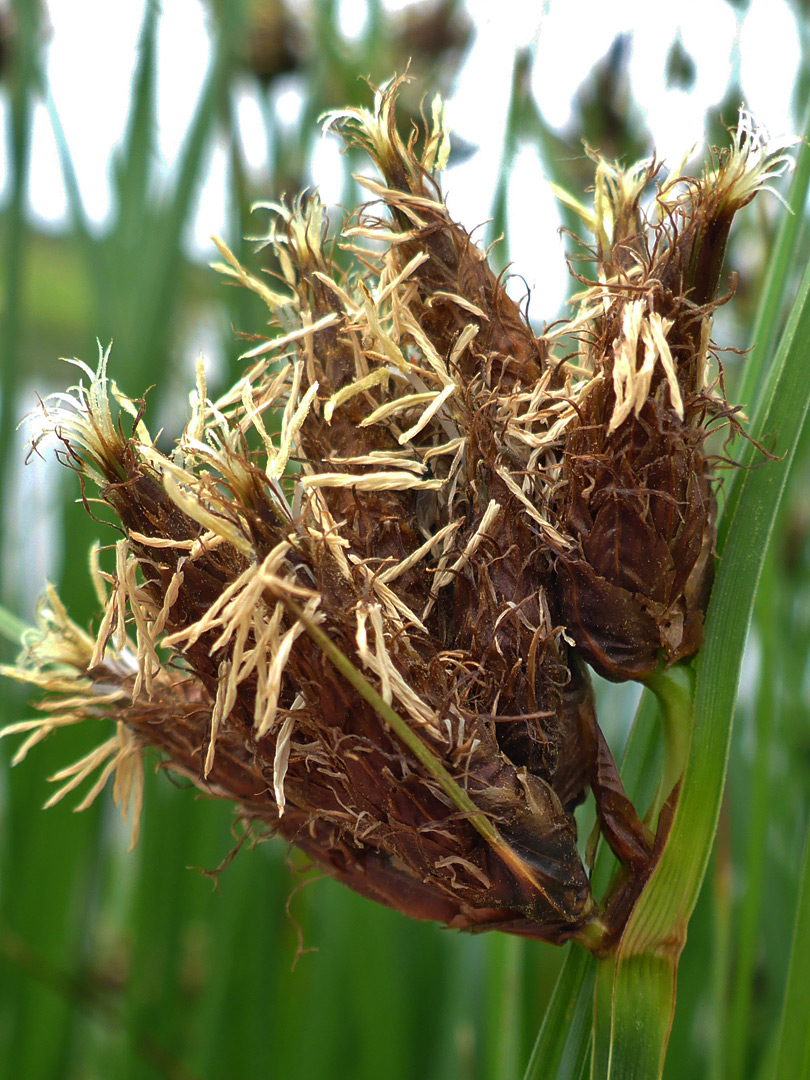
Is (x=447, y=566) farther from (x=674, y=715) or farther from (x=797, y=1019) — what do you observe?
(x=797, y=1019)

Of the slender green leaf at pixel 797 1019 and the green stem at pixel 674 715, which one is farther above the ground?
the green stem at pixel 674 715

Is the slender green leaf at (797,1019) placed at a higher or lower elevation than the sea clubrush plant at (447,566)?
lower

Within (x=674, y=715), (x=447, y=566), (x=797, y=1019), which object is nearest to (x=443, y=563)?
(x=447, y=566)

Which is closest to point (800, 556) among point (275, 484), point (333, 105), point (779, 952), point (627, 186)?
point (779, 952)

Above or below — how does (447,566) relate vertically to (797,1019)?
above

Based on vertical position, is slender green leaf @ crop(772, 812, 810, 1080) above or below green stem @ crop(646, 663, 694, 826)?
below

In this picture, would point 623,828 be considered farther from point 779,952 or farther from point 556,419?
point 779,952

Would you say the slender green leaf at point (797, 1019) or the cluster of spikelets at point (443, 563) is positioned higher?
the cluster of spikelets at point (443, 563)
